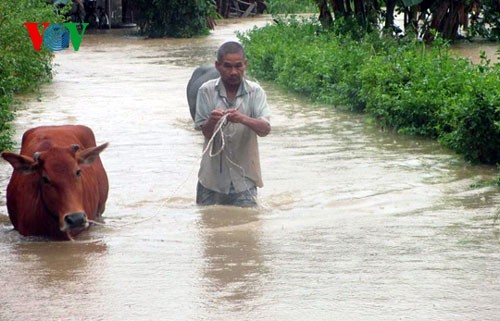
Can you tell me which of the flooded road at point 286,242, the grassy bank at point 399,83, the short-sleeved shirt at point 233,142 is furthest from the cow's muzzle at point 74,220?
the grassy bank at point 399,83

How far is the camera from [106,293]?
251 inches

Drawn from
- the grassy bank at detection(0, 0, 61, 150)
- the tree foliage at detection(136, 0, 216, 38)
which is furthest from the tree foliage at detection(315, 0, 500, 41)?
the tree foliage at detection(136, 0, 216, 38)

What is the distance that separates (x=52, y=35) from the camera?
23000 millimetres

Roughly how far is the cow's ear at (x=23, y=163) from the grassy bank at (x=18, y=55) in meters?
5.28

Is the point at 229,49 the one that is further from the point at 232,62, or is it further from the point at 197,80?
the point at 197,80

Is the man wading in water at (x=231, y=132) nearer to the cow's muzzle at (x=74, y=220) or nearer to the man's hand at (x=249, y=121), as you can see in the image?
the man's hand at (x=249, y=121)

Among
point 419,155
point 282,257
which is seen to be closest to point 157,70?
point 419,155

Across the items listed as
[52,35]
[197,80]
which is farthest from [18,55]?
[52,35]

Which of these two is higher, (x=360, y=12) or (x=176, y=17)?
(x=360, y=12)

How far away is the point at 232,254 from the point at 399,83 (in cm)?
717

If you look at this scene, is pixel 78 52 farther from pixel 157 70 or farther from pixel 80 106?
pixel 80 106

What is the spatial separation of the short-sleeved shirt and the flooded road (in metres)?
0.25

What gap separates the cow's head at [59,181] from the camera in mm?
7574

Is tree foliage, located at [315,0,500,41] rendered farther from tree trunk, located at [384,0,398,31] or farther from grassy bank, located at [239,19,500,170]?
grassy bank, located at [239,19,500,170]
